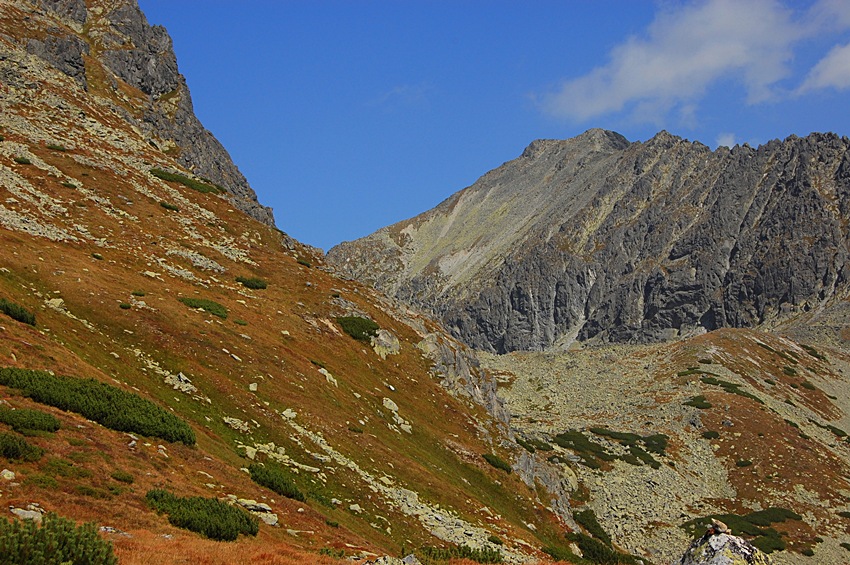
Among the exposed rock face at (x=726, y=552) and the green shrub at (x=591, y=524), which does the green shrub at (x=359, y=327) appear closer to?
the green shrub at (x=591, y=524)

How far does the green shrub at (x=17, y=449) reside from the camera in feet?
55.3

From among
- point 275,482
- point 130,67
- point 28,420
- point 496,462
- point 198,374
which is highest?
point 130,67

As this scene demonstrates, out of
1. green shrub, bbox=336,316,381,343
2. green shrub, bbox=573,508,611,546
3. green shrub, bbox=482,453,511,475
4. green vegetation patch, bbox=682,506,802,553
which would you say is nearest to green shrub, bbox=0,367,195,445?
green shrub, bbox=482,453,511,475

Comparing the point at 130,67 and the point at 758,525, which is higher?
the point at 130,67

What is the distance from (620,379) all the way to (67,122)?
86.8 meters

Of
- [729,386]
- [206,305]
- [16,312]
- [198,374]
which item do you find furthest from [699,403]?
[16,312]

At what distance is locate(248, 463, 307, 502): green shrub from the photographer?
2370 centimetres

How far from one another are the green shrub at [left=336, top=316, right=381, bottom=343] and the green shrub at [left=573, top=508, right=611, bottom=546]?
2342cm

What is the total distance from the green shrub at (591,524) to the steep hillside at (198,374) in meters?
6.42

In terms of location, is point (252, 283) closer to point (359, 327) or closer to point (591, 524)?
point (359, 327)

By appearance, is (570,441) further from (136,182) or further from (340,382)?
(136,182)

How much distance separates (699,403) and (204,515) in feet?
284

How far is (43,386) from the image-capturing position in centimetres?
2139

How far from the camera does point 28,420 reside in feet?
61.9
